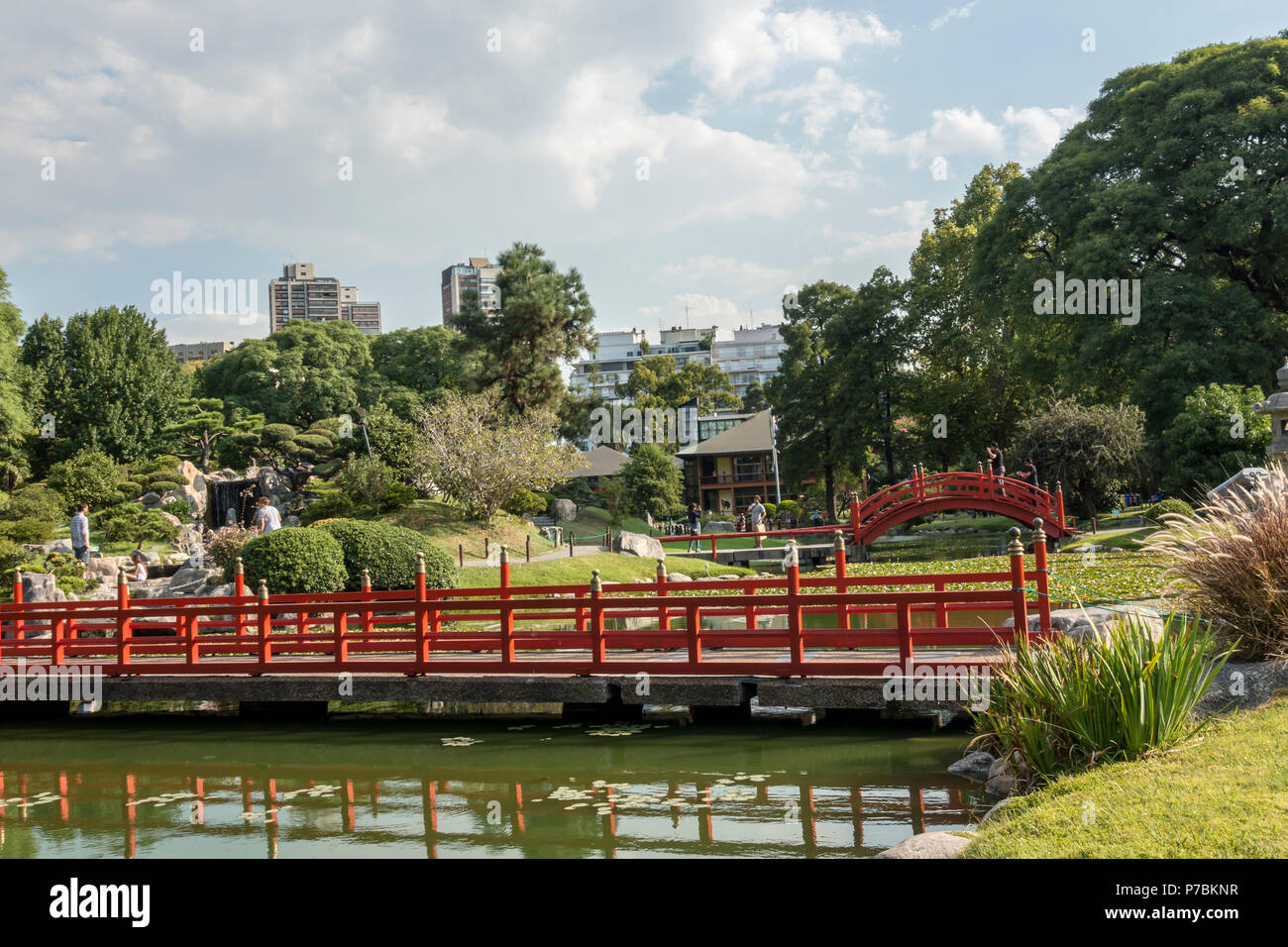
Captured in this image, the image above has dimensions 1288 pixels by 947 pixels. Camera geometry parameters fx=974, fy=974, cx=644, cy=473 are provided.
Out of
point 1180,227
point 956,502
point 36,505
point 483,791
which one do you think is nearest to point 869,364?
point 956,502

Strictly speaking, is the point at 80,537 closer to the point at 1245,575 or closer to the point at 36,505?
the point at 36,505

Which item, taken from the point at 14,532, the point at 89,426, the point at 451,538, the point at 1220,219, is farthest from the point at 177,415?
the point at 1220,219

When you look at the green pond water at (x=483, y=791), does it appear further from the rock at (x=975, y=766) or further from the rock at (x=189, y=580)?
the rock at (x=189, y=580)

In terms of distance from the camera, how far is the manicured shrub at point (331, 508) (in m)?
29.5

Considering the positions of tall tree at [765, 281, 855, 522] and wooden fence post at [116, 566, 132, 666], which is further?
tall tree at [765, 281, 855, 522]

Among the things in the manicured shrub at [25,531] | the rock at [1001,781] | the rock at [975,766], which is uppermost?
the manicured shrub at [25,531]

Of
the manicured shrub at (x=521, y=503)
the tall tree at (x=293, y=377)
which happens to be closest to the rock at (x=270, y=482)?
the tall tree at (x=293, y=377)

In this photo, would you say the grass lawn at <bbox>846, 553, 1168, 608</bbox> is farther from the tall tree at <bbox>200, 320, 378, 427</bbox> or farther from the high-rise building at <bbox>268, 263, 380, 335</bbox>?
the high-rise building at <bbox>268, 263, 380, 335</bbox>

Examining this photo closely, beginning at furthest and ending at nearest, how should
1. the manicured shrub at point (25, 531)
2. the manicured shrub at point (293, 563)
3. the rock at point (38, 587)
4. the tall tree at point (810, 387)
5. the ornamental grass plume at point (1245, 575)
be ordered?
the tall tree at point (810, 387), the manicured shrub at point (25, 531), the rock at point (38, 587), the manicured shrub at point (293, 563), the ornamental grass plume at point (1245, 575)

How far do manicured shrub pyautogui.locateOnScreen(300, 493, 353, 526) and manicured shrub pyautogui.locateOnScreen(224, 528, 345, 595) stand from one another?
12020 millimetres

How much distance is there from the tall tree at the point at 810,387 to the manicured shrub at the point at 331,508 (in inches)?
883

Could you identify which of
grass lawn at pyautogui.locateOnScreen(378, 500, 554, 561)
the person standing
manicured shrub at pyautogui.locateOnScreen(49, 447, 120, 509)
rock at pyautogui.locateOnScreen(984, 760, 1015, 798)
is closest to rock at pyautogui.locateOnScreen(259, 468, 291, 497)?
manicured shrub at pyautogui.locateOnScreen(49, 447, 120, 509)

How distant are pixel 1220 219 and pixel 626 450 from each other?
145 feet

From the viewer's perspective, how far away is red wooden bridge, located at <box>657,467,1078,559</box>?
27.3 m
